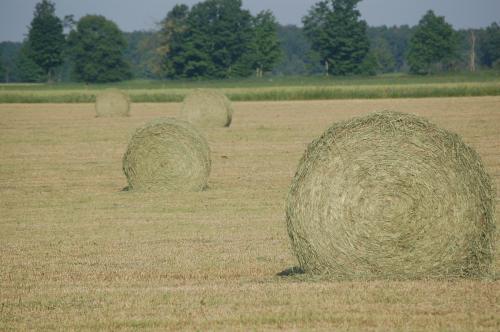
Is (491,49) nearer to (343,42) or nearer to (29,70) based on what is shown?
(343,42)

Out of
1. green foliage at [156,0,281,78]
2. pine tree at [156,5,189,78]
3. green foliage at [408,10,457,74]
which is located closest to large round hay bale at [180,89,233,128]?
green foliage at [156,0,281,78]

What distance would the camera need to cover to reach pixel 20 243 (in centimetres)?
1442

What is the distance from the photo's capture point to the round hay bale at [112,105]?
48.7 metres

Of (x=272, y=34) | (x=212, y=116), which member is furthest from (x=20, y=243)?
(x=272, y=34)

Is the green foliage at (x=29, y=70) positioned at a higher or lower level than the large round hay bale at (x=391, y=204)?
lower

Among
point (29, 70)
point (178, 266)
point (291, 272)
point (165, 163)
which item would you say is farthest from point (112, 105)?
point (29, 70)

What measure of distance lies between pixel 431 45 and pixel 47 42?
5711 centimetres

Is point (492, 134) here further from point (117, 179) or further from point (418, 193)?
point (418, 193)

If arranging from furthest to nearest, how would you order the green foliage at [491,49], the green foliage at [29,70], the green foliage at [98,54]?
the green foliage at [491,49], the green foliage at [29,70], the green foliage at [98,54]

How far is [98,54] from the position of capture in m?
134

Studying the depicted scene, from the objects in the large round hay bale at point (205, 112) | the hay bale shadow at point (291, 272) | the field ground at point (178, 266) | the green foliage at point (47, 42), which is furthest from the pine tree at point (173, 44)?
the hay bale shadow at point (291, 272)

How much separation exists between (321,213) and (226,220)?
553 centimetres

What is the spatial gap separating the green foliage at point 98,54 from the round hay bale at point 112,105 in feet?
275

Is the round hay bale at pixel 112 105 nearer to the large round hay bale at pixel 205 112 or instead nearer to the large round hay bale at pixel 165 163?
the large round hay bale at pixel 205 112
